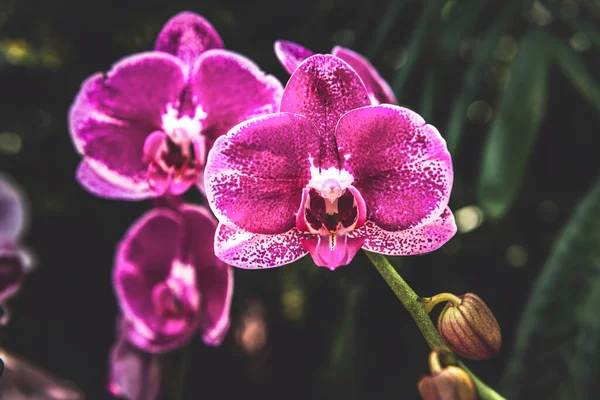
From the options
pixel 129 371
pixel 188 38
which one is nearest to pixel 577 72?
pixel 188 38

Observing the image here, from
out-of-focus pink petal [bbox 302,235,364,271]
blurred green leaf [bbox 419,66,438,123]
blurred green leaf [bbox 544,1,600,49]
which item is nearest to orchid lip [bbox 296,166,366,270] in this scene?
out-of-focus pink petal [bbox 302,235,364,271]

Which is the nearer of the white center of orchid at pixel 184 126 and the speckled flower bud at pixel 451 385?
the speckled flower bud at pixel 451 385

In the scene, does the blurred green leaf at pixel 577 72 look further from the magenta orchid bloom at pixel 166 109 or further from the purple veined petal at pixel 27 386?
the purple veined petal at pixel 27 386

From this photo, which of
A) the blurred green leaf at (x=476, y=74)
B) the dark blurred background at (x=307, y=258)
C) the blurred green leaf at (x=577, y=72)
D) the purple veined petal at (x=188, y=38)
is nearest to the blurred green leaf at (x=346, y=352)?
the dark blurred background at (x=307, y=258)

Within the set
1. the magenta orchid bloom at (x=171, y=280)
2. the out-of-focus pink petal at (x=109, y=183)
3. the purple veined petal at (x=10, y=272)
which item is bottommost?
the purple veined petal at (x=10, y=272)

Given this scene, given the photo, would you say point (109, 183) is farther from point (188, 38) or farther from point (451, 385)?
→ point (451, 385)

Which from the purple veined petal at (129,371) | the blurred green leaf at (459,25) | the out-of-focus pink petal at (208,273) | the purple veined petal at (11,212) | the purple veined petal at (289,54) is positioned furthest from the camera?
the purple veined petal at (11,212)

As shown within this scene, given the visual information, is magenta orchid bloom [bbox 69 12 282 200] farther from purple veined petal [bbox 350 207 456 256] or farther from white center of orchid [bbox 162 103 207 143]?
purple veined petal [bbox 350 207 456 256]
